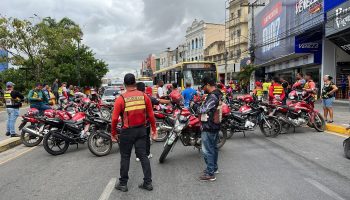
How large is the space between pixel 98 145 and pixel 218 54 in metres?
49.3

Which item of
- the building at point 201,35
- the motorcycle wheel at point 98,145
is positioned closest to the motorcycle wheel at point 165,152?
the motorcycle wheel at point 98,145

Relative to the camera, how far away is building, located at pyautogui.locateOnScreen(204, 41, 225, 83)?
5566 centimetres

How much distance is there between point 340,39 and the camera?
19.8m

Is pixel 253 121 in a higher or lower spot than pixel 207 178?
higher

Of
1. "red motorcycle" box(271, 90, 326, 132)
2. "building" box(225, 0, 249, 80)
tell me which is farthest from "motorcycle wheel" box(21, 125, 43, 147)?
"building" box(225, 0, 249, 80)

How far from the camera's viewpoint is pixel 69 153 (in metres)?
9.12

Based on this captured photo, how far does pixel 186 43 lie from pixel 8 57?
4669 centimetres

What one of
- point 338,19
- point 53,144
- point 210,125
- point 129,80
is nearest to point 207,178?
point 210,125

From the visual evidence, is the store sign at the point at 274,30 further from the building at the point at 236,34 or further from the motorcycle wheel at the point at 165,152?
the motorcycle wheel at the point at 165,152

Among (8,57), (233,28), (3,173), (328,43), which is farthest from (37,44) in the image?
(233,28)

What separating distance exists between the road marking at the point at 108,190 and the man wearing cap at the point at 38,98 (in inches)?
264

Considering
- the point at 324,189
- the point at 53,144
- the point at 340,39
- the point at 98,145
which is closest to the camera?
the point at 324,189

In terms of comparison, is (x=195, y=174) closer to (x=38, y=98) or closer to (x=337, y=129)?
(x=337, y=129)

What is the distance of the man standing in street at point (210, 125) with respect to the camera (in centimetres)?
625
